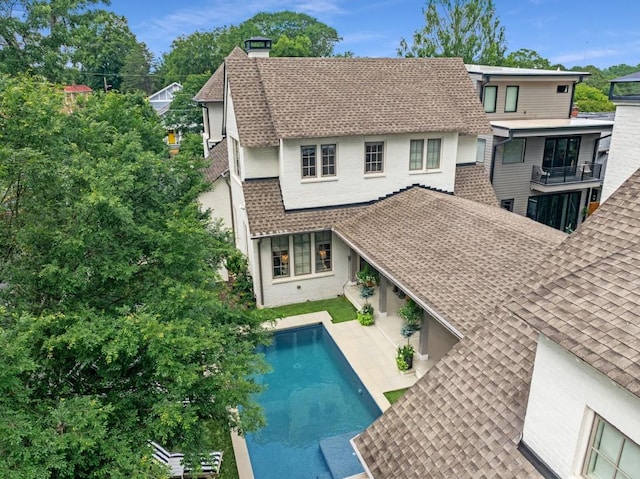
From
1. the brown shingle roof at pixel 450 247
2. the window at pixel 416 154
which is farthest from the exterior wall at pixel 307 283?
the window at pixel 416 154

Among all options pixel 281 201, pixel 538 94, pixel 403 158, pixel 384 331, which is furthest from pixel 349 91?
pixel 538 94

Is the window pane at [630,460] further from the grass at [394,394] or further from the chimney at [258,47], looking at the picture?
the chimney at [258,47]

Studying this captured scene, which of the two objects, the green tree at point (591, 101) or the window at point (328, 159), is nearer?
the window at point (328, 159)

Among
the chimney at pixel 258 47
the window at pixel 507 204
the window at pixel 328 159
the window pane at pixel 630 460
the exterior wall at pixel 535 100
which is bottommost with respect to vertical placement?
the window at pixel 507 204

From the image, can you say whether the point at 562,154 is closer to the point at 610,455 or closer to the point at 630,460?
the point at 610,455

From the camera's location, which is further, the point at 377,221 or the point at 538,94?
the point at 538,94

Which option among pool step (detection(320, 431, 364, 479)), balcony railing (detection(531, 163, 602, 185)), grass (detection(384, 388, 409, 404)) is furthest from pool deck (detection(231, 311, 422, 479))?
Result: balcony railing (detection(531, 163, 602, 185))

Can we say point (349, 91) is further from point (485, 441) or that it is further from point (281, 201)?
point (485, 441)
